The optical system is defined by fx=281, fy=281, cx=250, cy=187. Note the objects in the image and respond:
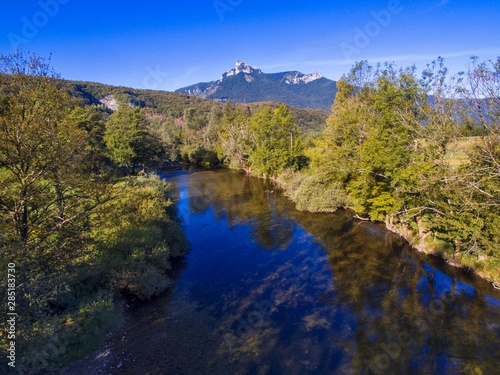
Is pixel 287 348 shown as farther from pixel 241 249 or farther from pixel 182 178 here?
pixel 182 178

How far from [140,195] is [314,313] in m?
18.1

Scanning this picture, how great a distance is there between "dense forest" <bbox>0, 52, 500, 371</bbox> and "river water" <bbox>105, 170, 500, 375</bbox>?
7.41 ft

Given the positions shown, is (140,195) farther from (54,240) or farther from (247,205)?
(247,205)

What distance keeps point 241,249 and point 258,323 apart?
9967 millimetres

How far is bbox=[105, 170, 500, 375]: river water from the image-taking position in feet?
42.9

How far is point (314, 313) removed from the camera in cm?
1653

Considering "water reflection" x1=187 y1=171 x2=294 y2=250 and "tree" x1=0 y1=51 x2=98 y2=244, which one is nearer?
"tree" x1=0 y1=51 x2=98 y2=244

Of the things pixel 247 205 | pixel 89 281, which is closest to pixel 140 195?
pixel 89 281

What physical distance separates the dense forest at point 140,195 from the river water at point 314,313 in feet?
7.41

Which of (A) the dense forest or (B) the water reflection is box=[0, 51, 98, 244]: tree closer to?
(A) the dense forest

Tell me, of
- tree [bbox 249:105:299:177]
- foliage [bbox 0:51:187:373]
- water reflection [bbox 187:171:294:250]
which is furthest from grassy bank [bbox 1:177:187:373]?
tree [bbox 249:105:299:177]

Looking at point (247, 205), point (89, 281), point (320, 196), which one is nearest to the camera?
point (89, 281)

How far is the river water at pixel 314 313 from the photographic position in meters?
13.1

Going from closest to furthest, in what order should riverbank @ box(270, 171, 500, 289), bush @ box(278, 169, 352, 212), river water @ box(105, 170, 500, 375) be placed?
river water @ box(105, 170, 500, 375) < riverbank @ box(270, 171, 500, 289) < bush @ box(278, 169, 352, 212)
